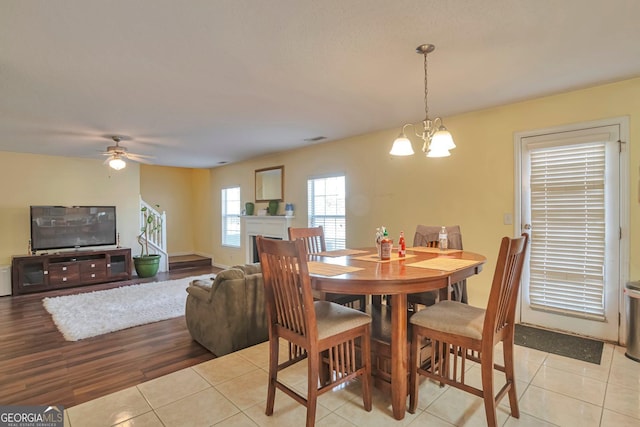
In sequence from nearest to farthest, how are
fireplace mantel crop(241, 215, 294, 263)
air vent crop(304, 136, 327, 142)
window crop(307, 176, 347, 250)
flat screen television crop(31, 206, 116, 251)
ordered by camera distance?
1. air vent crop(304, 136, 327, 142)
2. window crop(307, 176, 347, 250)
3. flat screen television crop(31, 206, 116, 251)
4. fireplace mantel crop(241, 215, 294, 263)

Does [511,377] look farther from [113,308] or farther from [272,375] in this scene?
[113,308]

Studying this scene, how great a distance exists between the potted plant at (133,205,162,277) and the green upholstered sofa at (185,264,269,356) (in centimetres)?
393

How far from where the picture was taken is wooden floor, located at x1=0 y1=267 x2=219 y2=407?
2402mm

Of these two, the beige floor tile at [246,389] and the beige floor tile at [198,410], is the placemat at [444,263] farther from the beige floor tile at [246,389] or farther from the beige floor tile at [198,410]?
the beige floor tile at [198,410]

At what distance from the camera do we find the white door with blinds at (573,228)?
→ 9.41ft

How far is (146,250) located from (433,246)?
20.7ft

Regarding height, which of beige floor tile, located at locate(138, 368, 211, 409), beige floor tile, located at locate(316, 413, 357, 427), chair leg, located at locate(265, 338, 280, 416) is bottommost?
beige floor tile, located at locate(138, 368, 211, 409)

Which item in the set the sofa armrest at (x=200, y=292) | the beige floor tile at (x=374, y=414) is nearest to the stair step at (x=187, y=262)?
the sofa armrest at (x=200, y=292)

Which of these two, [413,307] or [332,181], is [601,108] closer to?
[413,307]

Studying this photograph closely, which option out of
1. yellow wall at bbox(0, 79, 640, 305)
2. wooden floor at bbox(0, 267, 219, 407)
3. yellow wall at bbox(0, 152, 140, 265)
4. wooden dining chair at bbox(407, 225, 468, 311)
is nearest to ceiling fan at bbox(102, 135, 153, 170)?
yellow wall at bbox(0, 152, 140, 265)

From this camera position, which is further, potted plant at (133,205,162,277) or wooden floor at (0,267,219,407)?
potted plant at (133,205,162,277)

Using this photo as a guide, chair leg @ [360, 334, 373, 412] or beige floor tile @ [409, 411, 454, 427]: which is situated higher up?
chair leg @ [360, 334, 373, 412]

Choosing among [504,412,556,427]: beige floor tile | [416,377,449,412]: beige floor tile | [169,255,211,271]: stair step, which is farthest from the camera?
[169,255,211,271]: stair step

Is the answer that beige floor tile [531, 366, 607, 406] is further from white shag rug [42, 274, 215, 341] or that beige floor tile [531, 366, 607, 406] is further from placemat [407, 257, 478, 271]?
white shag rug [42, 274, 215, 341]
